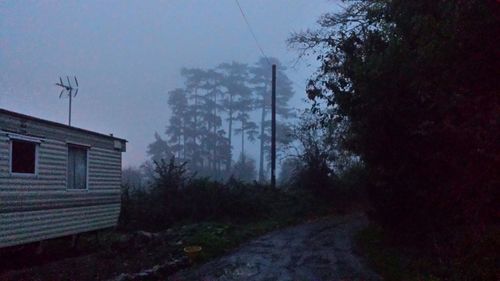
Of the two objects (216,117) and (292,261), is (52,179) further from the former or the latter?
(216,117)

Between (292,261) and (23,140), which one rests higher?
(23,140)

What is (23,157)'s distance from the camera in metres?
13.8

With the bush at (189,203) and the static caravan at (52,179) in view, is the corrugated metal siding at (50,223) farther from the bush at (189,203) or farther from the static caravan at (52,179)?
the bush at (189,203)

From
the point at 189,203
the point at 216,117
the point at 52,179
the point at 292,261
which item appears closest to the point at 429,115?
the point at 292,261

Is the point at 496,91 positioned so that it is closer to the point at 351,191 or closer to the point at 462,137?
the point at 462,137

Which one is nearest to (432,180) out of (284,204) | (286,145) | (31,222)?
(31,222)

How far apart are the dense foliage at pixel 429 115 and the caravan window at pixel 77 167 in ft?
24.5

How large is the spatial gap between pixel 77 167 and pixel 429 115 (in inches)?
368

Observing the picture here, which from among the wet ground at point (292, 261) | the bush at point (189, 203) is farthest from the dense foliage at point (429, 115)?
the bush at point (189, 203)

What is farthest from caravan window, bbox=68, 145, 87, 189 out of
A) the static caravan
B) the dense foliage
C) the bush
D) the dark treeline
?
the dark treeline

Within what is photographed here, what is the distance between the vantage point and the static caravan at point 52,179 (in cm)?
1297

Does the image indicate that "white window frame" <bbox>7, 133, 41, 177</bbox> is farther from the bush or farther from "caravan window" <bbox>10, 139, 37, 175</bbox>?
the bush

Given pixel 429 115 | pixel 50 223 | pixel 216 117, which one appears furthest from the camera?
pixel 216 117

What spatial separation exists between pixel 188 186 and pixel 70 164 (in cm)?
774
